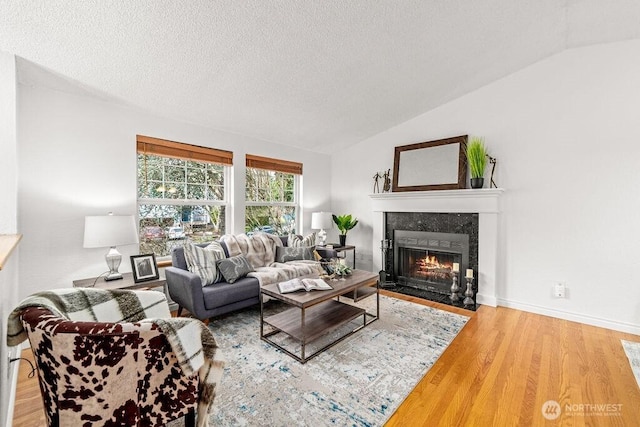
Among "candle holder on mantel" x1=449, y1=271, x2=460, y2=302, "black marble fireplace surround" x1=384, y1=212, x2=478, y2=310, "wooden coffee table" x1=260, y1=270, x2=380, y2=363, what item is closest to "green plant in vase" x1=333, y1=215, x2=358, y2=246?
"black marble fireplace surround" x1=384, y1=212, x2=478, y2=310

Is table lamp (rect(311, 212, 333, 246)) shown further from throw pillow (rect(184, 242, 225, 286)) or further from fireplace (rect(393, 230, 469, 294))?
throw pillow (rect(184, 242, 225, 286))

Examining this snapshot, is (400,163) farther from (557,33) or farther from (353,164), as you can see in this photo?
(557,33)

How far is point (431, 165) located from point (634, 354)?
271cm

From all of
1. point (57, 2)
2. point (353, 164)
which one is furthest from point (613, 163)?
point (57, 2)

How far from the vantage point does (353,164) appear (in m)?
5.05

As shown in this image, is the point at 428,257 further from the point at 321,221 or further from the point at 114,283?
the point at 114,283

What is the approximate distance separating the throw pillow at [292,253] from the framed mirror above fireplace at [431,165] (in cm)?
169

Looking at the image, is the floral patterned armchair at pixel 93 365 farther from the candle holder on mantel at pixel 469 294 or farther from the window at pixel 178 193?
the candle holder on mantel at pixel 469 294

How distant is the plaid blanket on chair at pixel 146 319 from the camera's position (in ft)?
3.61

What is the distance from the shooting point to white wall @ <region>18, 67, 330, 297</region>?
2434 mm

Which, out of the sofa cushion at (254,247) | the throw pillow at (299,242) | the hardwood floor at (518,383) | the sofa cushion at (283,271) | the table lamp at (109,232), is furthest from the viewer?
the throw pillow at (299,242)

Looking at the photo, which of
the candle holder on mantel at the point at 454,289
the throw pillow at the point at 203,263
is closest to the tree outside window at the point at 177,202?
the throw pillow at the point at 203,263

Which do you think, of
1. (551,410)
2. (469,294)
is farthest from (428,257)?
(551,410)

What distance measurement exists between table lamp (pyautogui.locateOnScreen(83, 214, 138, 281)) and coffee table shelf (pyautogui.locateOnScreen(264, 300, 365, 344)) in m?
1.46
